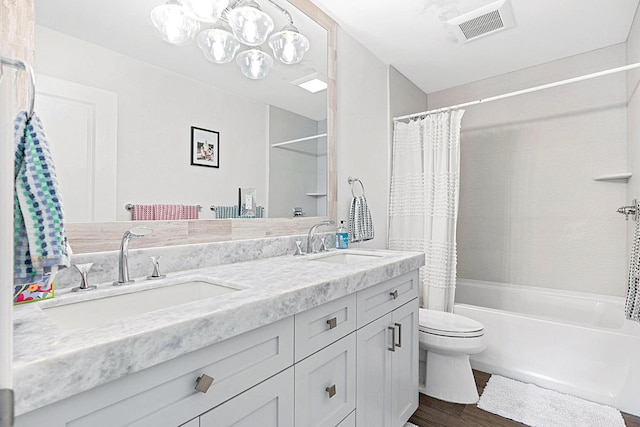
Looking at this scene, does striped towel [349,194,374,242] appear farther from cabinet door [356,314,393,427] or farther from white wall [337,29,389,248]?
cabinet door [356,314,393,427]

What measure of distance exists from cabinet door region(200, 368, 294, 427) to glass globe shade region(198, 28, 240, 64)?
4.44 ft

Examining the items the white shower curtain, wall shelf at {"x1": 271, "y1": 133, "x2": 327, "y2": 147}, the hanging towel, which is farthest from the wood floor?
wall shelf at {"x1": 271, "y1": 133, "x2": 327, "y2": 147}

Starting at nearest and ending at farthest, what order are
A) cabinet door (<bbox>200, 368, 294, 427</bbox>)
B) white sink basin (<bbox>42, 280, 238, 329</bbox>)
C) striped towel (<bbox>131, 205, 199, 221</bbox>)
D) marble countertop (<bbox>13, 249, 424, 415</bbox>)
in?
marble countertop (<bbox>13, 249, 424, 415</bbox>), cabinet door (<bbox>200, 368, 294, 427</bbox>), white sink basin (<bbox>42, 280, 238, 329</bbox>), striped towel (<bbox>131, 205, 199, 221</bbox>)

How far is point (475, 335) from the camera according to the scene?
1.90 meters

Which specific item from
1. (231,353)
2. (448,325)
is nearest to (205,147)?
(231,353)

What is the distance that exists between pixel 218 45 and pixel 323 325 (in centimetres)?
131

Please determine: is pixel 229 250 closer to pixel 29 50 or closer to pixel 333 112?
pixel 29 50

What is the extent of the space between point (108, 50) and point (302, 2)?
1.19 metres

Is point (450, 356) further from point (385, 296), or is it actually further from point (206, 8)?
point (206, 8)

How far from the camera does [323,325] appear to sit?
112 centimetres

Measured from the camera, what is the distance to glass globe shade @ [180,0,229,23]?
55.6 inches

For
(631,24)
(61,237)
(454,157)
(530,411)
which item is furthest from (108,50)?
(631,24)

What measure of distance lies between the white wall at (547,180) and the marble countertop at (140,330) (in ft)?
7.74

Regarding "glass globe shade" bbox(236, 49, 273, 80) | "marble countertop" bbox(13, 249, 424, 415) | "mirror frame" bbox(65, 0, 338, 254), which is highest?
"glass globe shade" bbox(236, 49, 273, 80)
